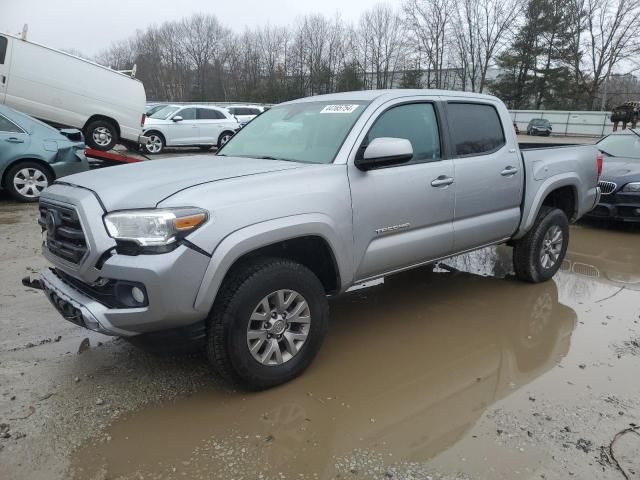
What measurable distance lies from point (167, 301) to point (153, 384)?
0.90m

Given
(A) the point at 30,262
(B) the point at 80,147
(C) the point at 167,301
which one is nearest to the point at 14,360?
(C) the point at 167,301

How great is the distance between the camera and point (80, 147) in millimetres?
8250

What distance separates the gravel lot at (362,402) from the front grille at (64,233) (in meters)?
0.86

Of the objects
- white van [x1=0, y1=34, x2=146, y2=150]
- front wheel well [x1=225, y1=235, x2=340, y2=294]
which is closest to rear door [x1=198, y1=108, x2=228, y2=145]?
white van [x1=0, y1=34, x2=146, y2=150]

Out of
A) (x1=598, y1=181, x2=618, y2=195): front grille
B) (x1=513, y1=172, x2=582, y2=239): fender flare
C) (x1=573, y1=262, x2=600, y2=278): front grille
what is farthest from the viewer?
(x1=598, y1=181, x2=618, y2=195): front grille

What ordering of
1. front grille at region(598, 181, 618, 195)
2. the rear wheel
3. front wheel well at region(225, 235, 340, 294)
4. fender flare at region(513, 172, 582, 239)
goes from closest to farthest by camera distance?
front wheel well at region(225, 235, 340, 294) < fender flare at region(513, 172, 582, 239) < front grille at region(598, 181, 618, 195) < the rear wheel

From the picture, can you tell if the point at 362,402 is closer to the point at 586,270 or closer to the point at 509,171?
the point at 509,171

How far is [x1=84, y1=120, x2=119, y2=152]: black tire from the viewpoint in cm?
1177

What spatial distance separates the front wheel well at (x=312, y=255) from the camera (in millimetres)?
3117

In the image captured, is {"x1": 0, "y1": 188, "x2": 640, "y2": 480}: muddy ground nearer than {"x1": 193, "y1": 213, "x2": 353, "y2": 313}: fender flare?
Yes

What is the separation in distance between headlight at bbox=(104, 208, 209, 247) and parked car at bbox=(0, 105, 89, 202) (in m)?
6.25

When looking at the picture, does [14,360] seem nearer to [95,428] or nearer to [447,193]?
[95,428]

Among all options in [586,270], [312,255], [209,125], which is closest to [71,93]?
[209,125]

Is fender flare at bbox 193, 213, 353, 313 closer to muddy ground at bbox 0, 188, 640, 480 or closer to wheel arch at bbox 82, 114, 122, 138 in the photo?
muddy ground at bbox 0, 188, 640, 480
